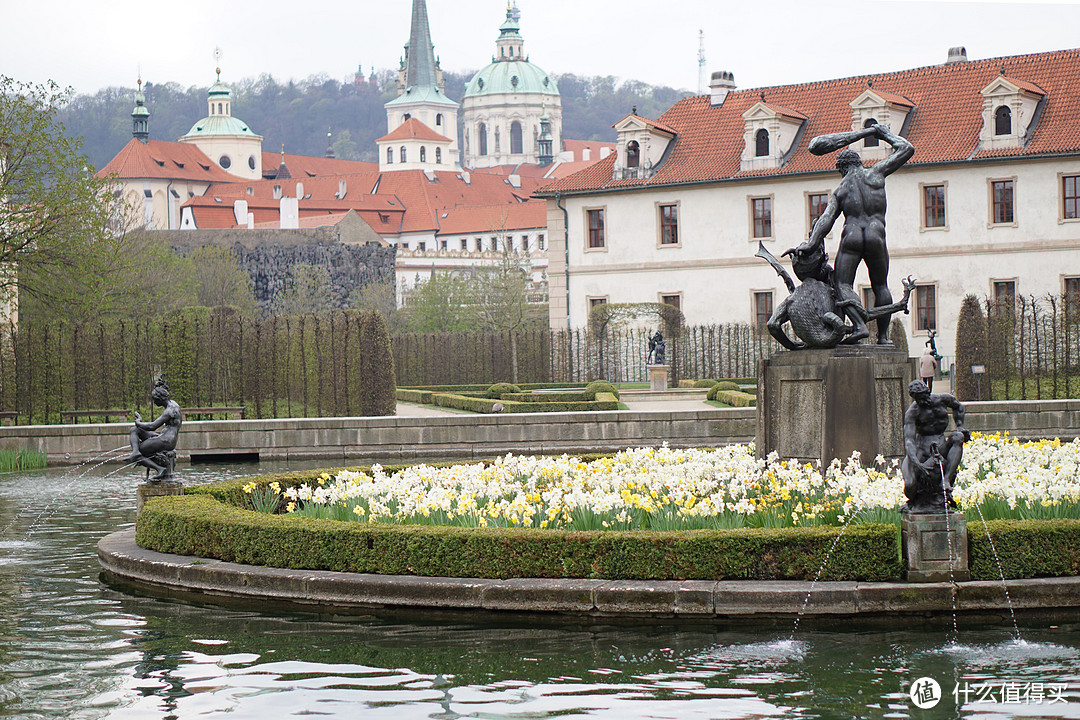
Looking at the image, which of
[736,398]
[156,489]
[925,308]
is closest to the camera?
[156,489]

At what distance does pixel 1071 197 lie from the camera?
3994 cm

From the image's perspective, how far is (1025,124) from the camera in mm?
40125

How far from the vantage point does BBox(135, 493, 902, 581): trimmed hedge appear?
10.2m

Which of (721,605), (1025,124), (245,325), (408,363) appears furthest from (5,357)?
(1025,124)

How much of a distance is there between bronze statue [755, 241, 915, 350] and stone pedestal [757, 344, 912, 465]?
18 cm

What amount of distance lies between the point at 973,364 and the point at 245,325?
17.3 m

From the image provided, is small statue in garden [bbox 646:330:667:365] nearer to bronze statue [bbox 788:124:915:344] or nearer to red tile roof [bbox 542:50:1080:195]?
red tile roof [bbox 542:50:1080:195]

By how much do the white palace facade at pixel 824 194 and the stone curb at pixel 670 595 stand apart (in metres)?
32.2

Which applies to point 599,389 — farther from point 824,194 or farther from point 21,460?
point 21,460

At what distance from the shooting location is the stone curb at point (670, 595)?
9.80 meters

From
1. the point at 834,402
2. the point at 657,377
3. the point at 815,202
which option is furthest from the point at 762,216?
the point at 834,402

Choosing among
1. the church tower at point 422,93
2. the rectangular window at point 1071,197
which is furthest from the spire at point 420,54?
the rectangular window at point 1071,197

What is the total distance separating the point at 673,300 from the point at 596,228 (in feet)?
12.1

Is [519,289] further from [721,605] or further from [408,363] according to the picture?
[721,605]
